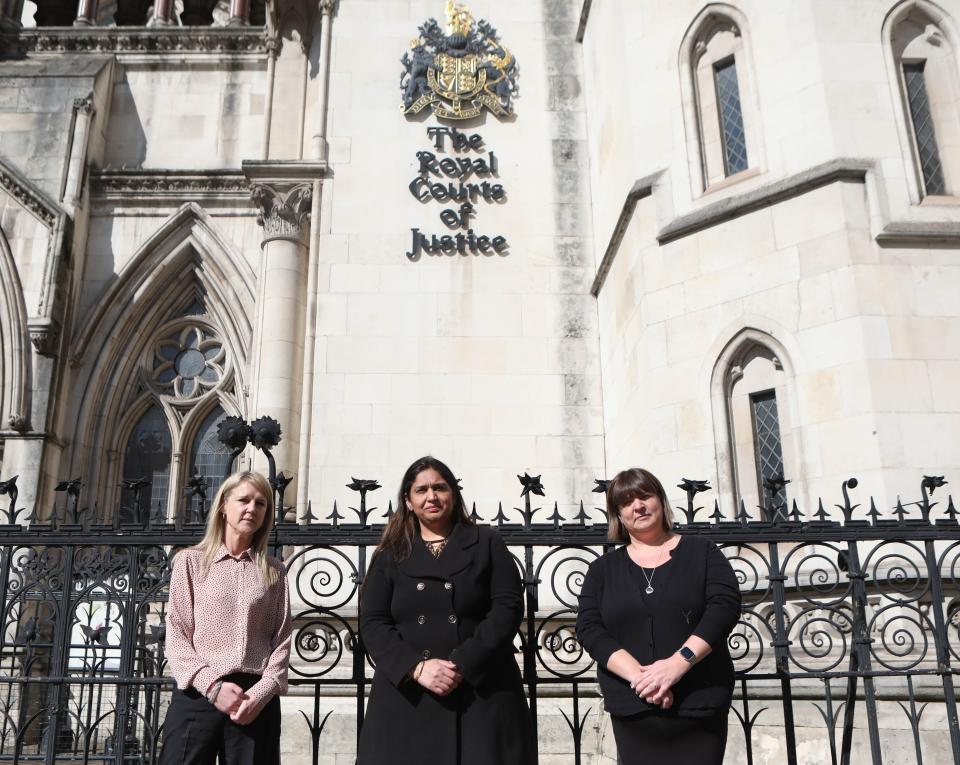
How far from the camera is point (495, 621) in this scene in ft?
12.5

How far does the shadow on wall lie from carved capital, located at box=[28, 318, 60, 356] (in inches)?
113

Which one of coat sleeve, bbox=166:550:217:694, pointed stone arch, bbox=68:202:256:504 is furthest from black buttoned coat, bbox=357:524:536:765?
pointed stone arch, bbox=68:202:256:504

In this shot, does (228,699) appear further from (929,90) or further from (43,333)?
(43,333)

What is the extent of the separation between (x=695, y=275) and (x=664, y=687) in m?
6.06

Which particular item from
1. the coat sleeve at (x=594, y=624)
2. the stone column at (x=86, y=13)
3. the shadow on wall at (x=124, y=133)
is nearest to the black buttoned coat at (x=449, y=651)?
the coat sleeve at (x=594, y=624)

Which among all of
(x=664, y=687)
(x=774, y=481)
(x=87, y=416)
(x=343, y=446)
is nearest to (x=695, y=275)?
(x=774, y=481)

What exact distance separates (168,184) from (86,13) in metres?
4.23

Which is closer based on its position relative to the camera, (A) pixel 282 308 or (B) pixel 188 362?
(A) pixel 282 308

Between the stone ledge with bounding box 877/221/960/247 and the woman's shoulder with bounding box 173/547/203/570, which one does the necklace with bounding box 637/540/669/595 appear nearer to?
the woman's shoulder with bounding box 173/547/203/570

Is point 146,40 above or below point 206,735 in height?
above

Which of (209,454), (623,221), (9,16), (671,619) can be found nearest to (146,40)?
(9,16)

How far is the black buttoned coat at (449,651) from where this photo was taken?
12.1ft

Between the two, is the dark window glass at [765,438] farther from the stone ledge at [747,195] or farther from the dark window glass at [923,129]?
the dark window glass at [923,129]

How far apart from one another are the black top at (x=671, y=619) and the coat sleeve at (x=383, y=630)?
0.83 meters
